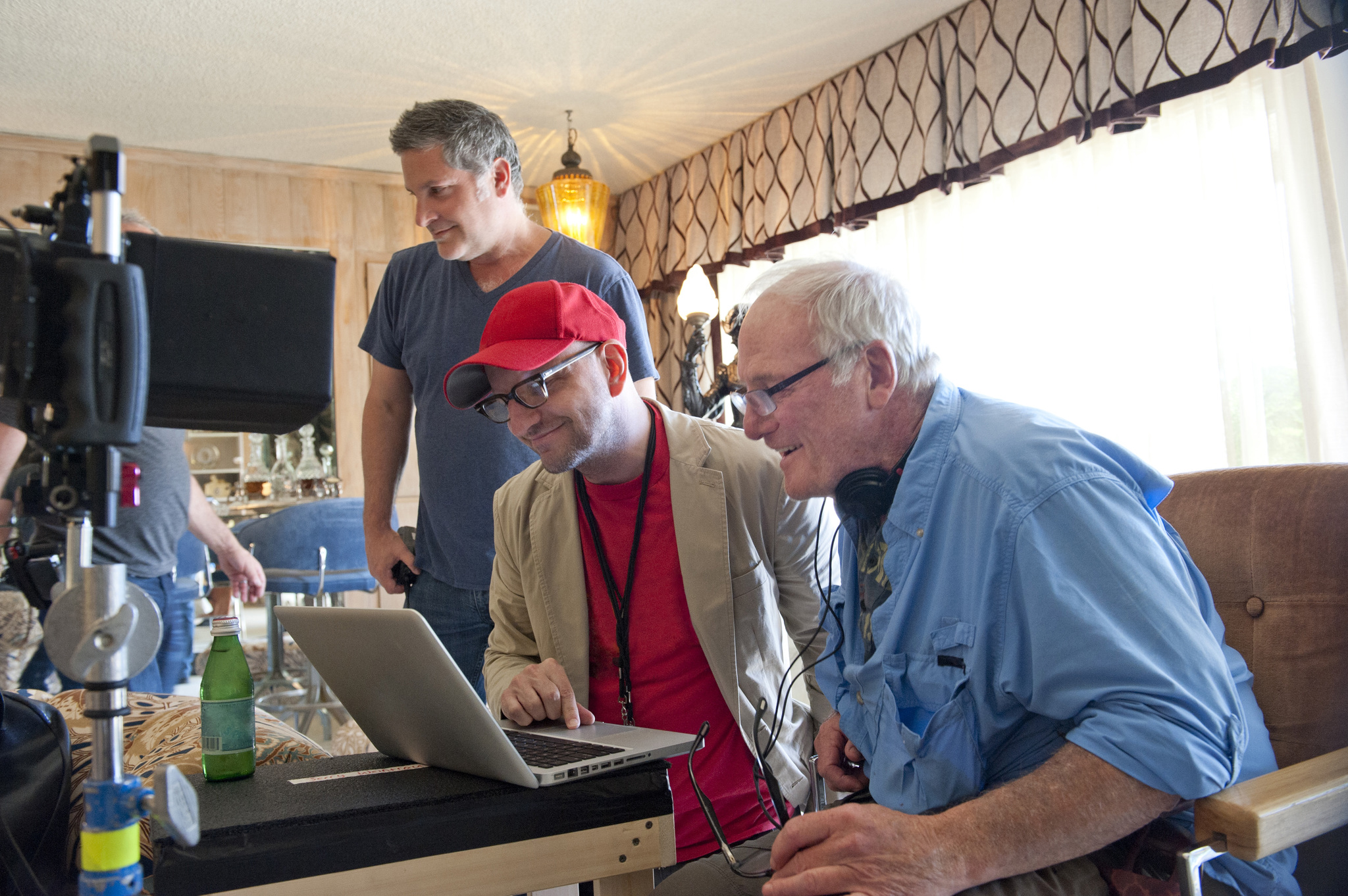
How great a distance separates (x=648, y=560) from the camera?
5.00 ft

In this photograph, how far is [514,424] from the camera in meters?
1.50

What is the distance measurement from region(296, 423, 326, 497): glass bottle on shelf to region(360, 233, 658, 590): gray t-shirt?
282cm

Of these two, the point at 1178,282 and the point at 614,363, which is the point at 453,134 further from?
the point at 1178,282

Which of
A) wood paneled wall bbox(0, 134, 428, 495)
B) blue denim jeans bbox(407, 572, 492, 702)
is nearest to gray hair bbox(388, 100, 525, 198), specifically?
blue denim jeans bbox(407, 572, 492, 702)

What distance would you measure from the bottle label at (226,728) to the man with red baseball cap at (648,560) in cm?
39

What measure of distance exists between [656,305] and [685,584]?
4325mm

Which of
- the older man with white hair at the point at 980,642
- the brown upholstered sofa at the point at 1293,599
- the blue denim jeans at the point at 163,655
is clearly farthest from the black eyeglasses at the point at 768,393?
the blue denim jeans at the point at 163,655

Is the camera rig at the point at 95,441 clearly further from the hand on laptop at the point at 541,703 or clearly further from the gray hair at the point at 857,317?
the gray hair at the point at 857,317

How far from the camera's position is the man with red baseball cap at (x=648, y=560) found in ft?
4.70

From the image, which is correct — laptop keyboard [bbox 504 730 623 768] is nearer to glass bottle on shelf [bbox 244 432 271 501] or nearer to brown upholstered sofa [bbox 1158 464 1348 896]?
brown upholstered sofa [bbox 1158 464 1348 896]

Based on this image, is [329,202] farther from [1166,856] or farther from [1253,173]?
[1166,856]

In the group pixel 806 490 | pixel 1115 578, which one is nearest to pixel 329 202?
pixel 806 490

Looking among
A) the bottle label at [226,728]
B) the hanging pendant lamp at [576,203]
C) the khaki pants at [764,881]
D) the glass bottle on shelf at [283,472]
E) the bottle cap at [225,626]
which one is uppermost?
the hanging pendant lamp at [576,203]

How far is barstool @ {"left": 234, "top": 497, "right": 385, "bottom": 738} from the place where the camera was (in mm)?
3762
